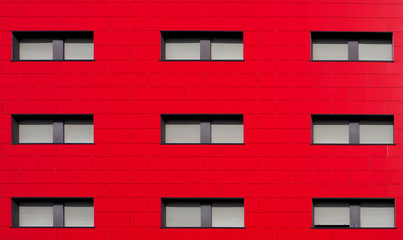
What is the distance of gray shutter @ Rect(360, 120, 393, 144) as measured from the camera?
18.0m

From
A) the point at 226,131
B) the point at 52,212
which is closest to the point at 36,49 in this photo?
the point at 52,212

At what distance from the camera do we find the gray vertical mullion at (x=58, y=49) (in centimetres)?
1834

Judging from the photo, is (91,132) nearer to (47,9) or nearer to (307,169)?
(47,9)

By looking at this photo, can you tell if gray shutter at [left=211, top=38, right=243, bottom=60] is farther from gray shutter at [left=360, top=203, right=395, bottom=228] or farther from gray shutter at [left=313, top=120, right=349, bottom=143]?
gray shutter at [left=360, top=203, right=395, bottom=228]

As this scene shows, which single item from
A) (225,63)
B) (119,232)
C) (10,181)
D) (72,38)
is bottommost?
(119,232)

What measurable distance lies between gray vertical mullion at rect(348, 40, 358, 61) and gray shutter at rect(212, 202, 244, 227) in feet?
23.1

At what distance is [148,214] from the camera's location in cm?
1770

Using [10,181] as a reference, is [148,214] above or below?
below

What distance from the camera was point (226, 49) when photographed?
60.3 ft

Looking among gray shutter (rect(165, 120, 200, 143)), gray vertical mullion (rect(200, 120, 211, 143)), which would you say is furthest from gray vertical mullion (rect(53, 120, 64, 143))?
gray vertical mullion (rect(200, 120, 211, 143))

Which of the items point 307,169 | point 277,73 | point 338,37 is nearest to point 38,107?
point 277,73

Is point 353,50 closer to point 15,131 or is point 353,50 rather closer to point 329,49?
point 329,49

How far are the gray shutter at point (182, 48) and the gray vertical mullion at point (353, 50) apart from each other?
229 inches

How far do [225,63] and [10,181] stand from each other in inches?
363
